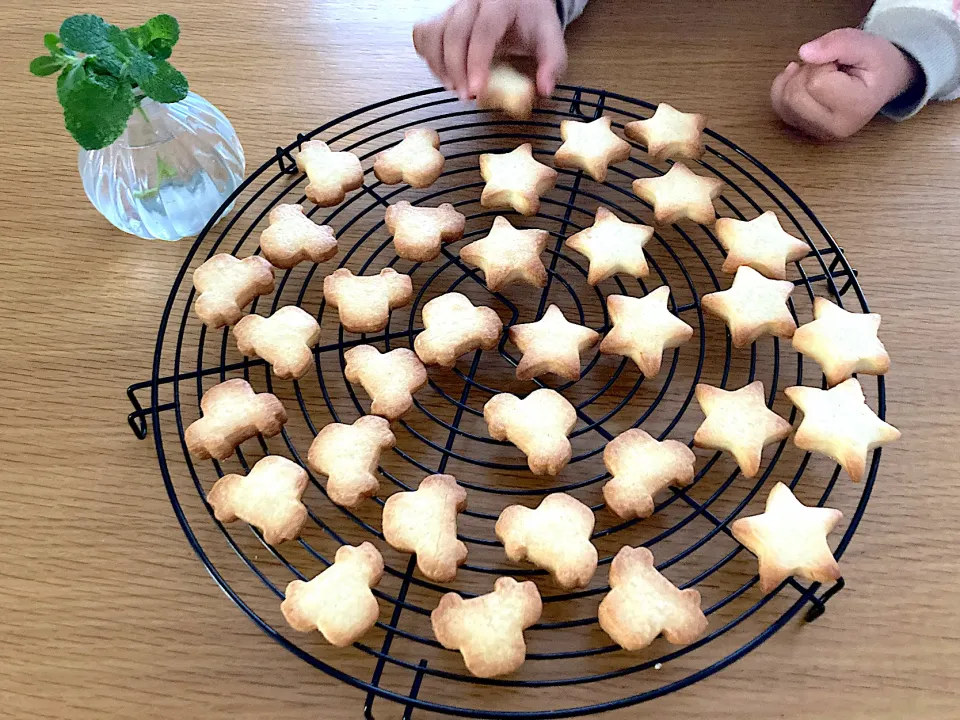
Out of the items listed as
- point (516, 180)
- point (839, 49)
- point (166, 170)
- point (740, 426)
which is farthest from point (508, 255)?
point (839, 49)

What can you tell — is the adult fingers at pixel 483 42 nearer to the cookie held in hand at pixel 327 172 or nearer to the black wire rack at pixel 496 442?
the black wire rack at pixel 496 442

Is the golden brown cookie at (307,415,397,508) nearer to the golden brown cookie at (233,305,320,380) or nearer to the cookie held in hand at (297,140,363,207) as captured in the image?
the golden brown cookie at (233,305,320,380)

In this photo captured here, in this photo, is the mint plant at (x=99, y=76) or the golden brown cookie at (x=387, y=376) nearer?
the mint plant at (x=99, y=76)

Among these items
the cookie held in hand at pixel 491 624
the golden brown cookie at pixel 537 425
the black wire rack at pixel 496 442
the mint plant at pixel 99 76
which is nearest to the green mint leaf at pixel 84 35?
the mint plant at pixel 99 76

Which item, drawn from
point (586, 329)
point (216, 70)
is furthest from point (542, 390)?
point (216, 70)

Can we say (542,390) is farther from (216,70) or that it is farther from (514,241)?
(216,70)

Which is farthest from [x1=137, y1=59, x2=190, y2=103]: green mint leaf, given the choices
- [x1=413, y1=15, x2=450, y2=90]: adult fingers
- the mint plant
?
[x1=413, y1=15, x2=450, y2=90]: adult fingers
